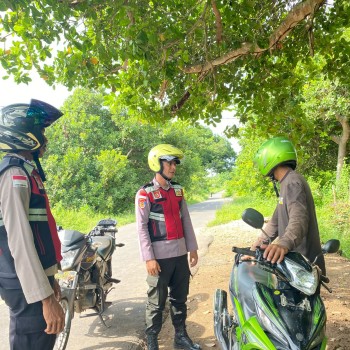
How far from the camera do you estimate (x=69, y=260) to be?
368 cm

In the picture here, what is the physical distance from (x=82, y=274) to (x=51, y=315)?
6.63ft

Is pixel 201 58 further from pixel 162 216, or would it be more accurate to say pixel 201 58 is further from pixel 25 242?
pixel 25 242

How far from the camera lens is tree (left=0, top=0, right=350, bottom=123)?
400cm

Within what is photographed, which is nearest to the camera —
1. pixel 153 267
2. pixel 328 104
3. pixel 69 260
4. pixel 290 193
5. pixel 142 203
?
pixel 290 193

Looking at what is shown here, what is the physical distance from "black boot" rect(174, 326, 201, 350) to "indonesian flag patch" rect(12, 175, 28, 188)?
2.43 meters

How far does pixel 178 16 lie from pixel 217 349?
377 cm

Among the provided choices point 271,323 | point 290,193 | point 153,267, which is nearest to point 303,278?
point 271,323

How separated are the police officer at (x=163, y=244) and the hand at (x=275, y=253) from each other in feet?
Answer: 5.06

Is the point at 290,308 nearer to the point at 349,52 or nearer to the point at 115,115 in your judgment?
the point at 349,52

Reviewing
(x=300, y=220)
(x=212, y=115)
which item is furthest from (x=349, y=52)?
(x=300, y=220)

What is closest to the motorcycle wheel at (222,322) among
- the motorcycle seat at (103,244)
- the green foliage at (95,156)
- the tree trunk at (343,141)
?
the motorcycle seat at (103,244)

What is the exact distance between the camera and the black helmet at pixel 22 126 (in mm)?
2141

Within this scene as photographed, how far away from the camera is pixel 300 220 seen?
2504 mm

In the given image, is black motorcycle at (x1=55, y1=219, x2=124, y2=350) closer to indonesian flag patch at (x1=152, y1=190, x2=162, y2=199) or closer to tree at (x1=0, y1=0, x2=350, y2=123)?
indonesian flag patch at (x1=152, y1=190, x2=162, y2=199)
